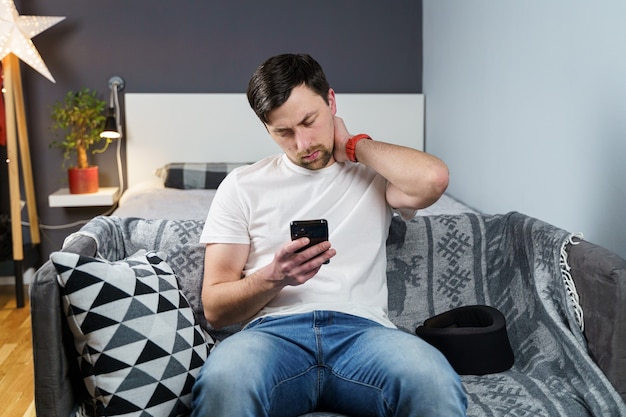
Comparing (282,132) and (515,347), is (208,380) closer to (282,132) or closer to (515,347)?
(282,132)

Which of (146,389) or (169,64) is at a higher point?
(169,64)

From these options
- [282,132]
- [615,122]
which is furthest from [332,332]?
[615,122]

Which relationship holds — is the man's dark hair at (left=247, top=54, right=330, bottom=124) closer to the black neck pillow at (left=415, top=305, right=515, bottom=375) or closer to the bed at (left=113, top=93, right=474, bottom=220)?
the black neck pillow at (left=415, top=305, right=515, bottom=375)

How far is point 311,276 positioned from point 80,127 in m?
2.73

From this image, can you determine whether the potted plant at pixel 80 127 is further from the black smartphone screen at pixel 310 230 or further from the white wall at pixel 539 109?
the black smartphone screen at pixel 310 230

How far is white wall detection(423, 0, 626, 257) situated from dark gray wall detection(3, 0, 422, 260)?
1.56 ft

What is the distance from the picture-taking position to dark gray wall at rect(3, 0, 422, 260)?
3.86 metres

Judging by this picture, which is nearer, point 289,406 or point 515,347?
point 289,406

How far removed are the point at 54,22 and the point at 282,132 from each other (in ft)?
8.18

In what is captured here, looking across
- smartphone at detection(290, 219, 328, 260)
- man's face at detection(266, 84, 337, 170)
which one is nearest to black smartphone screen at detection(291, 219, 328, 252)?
smartphone at detection(290, 219, 328, 260)

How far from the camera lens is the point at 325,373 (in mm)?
1470

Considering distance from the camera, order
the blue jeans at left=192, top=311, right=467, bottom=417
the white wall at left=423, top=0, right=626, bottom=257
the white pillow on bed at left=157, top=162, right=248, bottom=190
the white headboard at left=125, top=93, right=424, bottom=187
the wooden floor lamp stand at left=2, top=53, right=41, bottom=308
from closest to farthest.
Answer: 1. the blue jeans at left=192, top=311, right=467, bottom=417
2. the white wall at left=423, top=0, right=626, bottom=257
3. the wooden floor lamp stand at left=2, top=53, right=41, bottom=308
4. the white pillow on bed at left=157, top=162, right=248, bottom=190
5. the white headboard at left=125, top=93, right=424, bottom=187

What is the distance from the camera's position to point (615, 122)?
186 cm

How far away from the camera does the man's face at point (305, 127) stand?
164 cm
